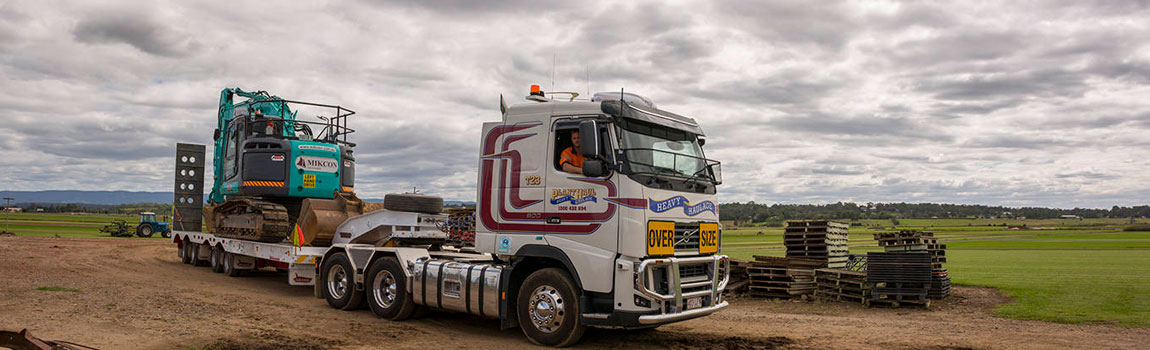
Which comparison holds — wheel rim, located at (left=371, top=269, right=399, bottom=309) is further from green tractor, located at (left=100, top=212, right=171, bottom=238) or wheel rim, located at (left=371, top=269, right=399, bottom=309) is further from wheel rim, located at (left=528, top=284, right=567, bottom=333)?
green tractor, located at (left=100, top=212, right=171, bottom=238)

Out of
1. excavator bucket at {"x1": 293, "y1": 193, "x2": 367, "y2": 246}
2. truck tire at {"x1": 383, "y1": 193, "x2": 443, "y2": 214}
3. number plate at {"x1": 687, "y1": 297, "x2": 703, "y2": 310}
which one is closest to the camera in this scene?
number plate at {"x1": 687, "y1": 297, "x2": 703, "y2": 310}

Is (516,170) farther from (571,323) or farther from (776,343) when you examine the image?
(776,343)

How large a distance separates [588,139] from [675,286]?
Result: 7.35 feet

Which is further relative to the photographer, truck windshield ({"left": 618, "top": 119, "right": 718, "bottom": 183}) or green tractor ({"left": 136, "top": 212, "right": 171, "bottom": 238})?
green tractor ({"left": 136, "top": 212, "right": 171, "bottom": 238})

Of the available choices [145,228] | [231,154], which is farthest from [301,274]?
[145,228]

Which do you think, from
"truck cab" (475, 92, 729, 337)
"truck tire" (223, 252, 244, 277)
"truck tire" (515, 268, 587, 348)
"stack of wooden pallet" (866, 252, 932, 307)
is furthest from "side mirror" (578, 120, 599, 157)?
"truck tire" (223, 252, 244, 277)

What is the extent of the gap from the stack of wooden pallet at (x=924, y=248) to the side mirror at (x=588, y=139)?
33.5ft

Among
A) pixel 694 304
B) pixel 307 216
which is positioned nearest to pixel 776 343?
pixel 694 304

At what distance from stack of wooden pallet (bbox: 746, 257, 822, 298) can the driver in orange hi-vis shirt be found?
910 cm

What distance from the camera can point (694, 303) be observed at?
10.0m

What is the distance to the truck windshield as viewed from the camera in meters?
9.58

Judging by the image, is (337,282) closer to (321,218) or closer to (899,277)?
(321,218)

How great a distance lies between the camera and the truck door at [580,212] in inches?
369

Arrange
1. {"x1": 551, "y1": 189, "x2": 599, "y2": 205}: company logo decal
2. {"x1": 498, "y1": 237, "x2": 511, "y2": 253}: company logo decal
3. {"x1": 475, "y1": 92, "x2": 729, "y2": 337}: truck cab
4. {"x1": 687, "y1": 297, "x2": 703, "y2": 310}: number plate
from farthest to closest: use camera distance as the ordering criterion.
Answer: {"x1": 498, "y1": 237, "x2": 511, "y2": 253}: company logo decal < {"x1": 687, "y1": 297, "x2": 703, "y2": 310}: number plate < {"x1": 551, "y1": 189, "x2": 599, "y2": 205}: company logo decal < {"x1": 475, "y1": 92, "x2": 729, "y2": 337}: truck cab
